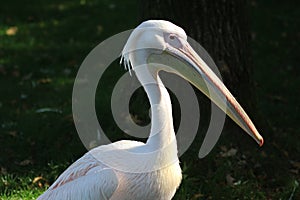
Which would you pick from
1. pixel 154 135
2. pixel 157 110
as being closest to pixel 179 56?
pixel 157 110

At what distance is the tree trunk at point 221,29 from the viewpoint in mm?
5438

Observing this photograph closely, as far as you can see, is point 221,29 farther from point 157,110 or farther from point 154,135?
point 154,135

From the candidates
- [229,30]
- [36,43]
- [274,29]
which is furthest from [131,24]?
[229,30]

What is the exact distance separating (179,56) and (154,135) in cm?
51

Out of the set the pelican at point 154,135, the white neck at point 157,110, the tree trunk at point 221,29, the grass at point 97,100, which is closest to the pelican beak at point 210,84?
the pelican at point 154,135

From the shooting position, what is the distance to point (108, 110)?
6215mm

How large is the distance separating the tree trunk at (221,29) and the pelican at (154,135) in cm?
165

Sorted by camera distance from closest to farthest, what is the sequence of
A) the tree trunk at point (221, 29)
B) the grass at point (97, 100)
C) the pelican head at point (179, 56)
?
1. the pelican head at point (179, 56)
2. the grass at point (97, 100)
3. the tree trunk at point (221, 29)

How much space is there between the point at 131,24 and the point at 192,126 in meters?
4.04

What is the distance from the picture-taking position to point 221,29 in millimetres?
5480

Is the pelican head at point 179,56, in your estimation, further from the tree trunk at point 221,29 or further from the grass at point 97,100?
the tree trunk at point 221,29

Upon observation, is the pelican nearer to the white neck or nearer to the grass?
the white neck

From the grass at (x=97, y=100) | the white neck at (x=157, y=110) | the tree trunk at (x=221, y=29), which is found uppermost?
the white neck at (x=157, y=110)

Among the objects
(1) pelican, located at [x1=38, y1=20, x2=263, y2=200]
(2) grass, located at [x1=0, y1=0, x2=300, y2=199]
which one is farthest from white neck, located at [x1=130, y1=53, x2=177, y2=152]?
(2) grass, located at [x1=0, y1=0, x2=300, y2=199]
